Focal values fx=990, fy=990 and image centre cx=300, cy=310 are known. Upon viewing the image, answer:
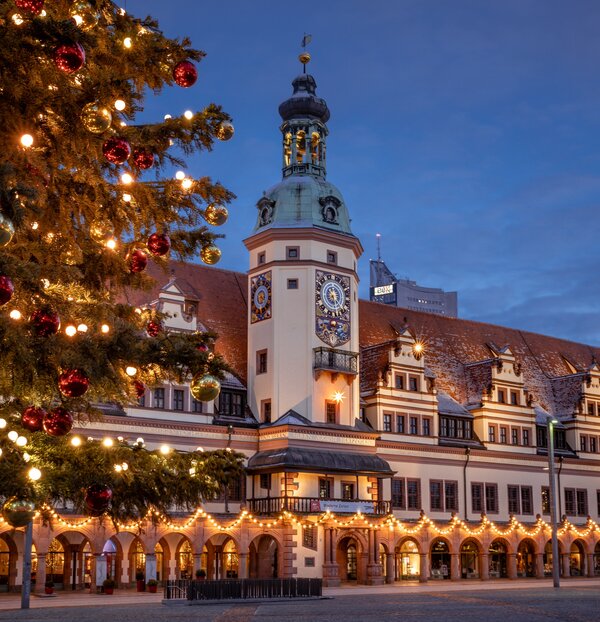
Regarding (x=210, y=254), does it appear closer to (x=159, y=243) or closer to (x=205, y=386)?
(x=159, y=243)

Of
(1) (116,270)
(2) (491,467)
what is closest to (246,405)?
(2) (491,467)

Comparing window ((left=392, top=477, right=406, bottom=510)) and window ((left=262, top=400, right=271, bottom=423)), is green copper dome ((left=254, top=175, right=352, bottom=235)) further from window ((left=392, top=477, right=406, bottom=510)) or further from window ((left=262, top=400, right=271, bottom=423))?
window ((left=392, top=477, right=406, bottom=510))

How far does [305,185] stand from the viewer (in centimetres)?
5306

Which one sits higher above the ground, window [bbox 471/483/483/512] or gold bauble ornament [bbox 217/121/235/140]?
gold bauble ornament [bbox 217/121/235/140]

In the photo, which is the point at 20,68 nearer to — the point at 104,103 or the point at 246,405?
the point at 104,103

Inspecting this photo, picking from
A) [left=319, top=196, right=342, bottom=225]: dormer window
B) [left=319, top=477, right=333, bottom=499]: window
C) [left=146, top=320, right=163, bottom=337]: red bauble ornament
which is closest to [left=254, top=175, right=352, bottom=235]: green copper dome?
[left=319, top=196, right=342, bottom=225]: dormer window

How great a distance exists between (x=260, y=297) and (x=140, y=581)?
16.4 metres

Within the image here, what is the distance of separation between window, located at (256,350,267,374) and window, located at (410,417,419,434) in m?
9.29

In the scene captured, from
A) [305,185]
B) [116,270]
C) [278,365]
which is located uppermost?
[305,185]

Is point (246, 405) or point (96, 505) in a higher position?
Result: point (246, 405)

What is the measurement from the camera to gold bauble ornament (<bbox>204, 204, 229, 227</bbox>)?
476 inches

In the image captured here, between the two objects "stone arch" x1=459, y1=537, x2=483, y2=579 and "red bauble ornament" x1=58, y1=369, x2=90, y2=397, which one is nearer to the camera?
"red bauble ornament" x1=58, y1=369, x2=90, y2=397

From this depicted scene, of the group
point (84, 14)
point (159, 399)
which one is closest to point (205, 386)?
point (84, 14)

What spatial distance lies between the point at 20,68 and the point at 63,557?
38.9 meters
